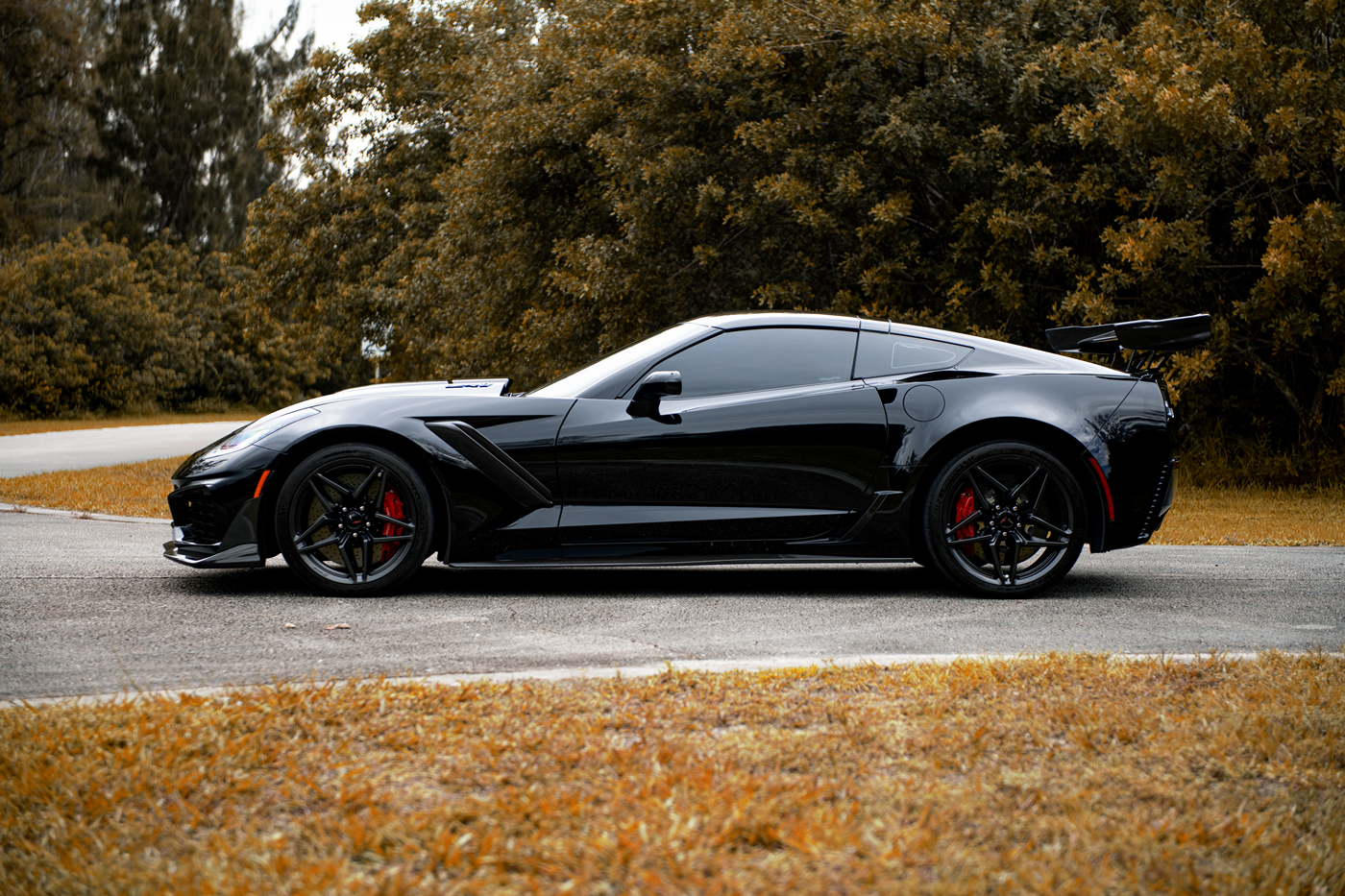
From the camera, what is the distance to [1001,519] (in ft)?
18.4

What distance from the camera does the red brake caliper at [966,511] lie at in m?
5.59

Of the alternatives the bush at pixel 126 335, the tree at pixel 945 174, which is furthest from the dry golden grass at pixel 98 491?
the bush at pixel 126 335

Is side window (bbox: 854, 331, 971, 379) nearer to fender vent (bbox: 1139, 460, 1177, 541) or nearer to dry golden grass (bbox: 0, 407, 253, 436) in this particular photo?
fender vent (bbox: 1139, 460, 1177, 541)

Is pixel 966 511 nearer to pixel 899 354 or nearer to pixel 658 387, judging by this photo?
pixel 899 354

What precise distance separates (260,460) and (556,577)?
1.64m

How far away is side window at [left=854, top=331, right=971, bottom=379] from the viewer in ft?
18.8

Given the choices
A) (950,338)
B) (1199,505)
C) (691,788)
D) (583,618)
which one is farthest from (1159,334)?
(1199,505)

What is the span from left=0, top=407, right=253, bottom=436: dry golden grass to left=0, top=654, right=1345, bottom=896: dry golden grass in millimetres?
26176

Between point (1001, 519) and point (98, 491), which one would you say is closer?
point (1001, 519)

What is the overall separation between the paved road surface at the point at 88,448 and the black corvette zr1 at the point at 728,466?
8.16m

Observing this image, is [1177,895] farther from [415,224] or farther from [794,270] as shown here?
[415,224]

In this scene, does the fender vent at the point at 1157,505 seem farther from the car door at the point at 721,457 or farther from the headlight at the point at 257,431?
the headlight at the point at 257,431

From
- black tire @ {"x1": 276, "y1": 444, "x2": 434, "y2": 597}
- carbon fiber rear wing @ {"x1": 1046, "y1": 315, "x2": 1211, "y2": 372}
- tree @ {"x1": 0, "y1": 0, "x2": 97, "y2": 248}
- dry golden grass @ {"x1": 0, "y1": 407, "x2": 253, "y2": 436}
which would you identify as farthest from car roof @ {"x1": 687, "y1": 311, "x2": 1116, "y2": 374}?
tree @ {"x1": 0, "y1": 0, "x2": 97, "y2": 248}

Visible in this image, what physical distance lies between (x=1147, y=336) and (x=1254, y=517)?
5160 mm
